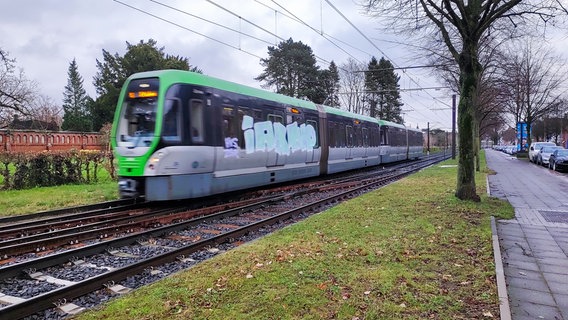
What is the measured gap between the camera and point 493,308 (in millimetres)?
4191

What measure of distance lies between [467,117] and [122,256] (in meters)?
9.22

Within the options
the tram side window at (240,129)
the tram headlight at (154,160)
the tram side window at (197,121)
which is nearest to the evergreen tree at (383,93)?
the tram side window at (240,129)

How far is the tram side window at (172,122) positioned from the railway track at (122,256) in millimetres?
1838

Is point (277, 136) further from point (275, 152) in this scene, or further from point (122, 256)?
point (122, 256)

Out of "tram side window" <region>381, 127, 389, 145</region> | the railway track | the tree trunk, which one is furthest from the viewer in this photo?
"tram side window" <region>381, 127, 389, 145</region>

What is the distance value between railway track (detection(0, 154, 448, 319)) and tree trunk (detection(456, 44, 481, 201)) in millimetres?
4184

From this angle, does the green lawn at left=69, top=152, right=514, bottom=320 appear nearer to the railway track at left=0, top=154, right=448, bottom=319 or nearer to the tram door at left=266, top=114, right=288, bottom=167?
the railway track at left=0, top=154, right=448, bottom=319

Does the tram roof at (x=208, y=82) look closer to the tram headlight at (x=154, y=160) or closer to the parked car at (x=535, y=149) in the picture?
the tram headlight at (x=154, y=160)

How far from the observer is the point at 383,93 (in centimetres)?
6197

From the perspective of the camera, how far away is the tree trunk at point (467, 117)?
11.1 meters

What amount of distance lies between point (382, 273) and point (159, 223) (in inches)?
217

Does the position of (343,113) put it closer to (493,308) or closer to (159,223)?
(159,223)

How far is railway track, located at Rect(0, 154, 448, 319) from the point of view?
4.71 m

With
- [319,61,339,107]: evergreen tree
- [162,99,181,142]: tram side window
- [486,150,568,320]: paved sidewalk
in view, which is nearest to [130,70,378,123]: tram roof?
[162,99,181,142]: tram side window
